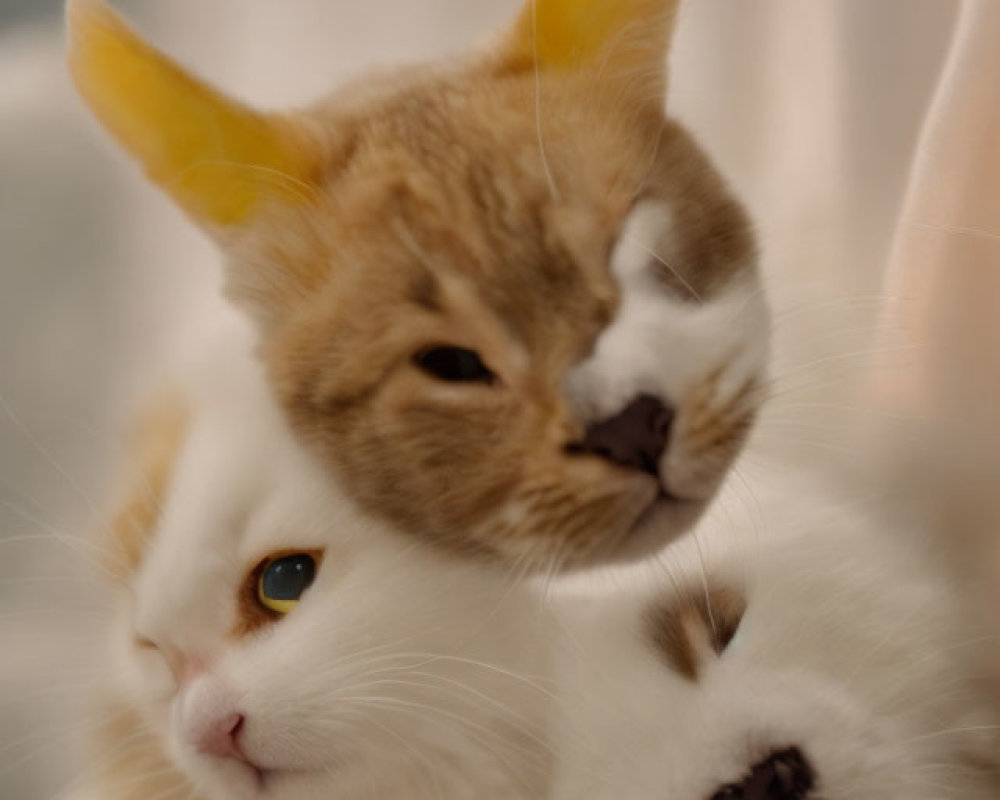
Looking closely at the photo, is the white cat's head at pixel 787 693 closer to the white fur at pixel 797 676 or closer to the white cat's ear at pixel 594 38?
the white fur at pixel 797 676

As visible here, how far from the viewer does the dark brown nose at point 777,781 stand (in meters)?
0.42

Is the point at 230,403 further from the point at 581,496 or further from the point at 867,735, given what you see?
the point at 867,735

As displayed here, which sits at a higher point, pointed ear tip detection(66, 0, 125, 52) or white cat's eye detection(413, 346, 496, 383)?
pointed ear tip detection(66, 0, 125, 52)

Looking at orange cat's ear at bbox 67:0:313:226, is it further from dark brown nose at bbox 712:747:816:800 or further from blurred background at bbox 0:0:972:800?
dark brown nose at bbox 712:747:816:800

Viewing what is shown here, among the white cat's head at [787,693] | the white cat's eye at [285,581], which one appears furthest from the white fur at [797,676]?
the white cat's eye at [285,581]

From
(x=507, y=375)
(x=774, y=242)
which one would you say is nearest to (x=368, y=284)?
(x=507, y=375)

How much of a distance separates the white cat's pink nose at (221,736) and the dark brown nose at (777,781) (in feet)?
0.57

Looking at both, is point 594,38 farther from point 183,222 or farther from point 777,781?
point 777,781

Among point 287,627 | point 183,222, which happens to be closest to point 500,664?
point 287,627

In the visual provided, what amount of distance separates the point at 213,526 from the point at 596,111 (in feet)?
0.69

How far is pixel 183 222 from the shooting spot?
1.43ft

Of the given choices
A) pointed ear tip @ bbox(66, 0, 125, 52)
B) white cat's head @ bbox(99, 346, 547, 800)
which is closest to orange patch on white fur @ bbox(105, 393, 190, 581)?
white cat's head @ bbox(99, 346, 547, 800)

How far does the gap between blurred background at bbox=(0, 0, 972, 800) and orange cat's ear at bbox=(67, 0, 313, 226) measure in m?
0.02

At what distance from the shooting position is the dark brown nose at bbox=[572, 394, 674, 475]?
0.40m
